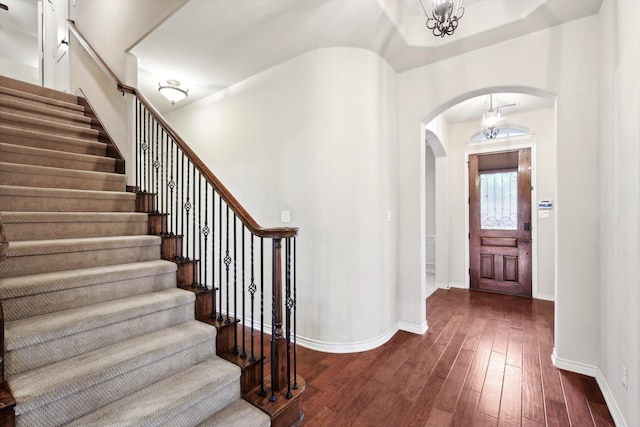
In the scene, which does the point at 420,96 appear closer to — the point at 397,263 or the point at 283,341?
the point at 397,263

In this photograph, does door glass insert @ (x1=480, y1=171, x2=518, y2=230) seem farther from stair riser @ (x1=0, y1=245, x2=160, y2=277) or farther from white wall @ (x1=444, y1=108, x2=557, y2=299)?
stair riser @ (x1=0, y1=245, x2=160, y2=277)

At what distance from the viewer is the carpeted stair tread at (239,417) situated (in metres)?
1.61

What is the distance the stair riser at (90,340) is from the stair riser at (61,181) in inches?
64.1

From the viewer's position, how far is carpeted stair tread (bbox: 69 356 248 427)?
1.39 m

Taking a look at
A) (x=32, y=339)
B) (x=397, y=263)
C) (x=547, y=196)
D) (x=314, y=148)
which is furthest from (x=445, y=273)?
(x=32, y=339)

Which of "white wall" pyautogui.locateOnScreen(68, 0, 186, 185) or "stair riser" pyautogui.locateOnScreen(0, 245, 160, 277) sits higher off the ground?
"white wall" pyautogui.locateOnScreen(68, 0, 186, 185)

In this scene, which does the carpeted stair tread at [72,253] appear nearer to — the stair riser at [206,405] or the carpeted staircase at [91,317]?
the carpeted staircase at [91,317]

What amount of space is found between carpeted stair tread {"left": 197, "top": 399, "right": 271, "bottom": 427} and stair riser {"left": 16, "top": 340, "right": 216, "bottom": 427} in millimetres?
112

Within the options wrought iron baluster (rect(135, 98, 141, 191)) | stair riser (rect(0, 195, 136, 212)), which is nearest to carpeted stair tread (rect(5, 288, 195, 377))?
stair riser (rect(0, 195, 136, 212))

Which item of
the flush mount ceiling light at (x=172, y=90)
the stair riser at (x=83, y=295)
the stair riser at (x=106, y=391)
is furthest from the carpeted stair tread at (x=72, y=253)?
the flush mount ceiling light at (x=172, y=90)

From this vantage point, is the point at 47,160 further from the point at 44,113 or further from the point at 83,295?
the point at 83,295

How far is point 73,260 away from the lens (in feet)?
6.56

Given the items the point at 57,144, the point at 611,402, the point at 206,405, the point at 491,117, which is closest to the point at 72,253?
the point at 206,405

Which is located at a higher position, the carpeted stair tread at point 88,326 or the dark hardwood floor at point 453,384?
the carpeted stair tread at point 88,326
